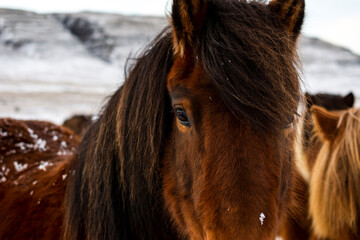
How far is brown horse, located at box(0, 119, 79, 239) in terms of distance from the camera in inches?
84.8

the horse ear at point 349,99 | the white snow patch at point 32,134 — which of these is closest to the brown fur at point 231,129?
the white snow patch at point 32,134

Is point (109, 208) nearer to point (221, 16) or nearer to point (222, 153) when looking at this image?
point (222, 153)

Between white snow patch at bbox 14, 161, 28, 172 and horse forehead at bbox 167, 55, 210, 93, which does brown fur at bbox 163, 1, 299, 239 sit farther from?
white snow patch at bbox 14, 161, 28, 172

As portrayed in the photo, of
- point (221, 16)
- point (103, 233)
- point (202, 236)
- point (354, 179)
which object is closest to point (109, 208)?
point (103, 233)

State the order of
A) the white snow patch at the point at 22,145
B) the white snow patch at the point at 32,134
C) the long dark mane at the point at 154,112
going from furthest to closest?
the white snow patch at the point at 32,134 < the white snow patch at the point at 22,145 < the long dark mane at the point at 154,112

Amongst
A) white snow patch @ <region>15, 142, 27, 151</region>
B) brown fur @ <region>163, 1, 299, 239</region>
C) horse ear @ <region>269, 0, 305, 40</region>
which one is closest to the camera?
brown fur @ <region>163, 1, 299, 239</region>

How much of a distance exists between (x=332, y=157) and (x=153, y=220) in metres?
1.74

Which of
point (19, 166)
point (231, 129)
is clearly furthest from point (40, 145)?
point (231, 129)

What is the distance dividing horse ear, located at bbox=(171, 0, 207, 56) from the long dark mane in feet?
0.16

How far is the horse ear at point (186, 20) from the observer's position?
4.96 feet

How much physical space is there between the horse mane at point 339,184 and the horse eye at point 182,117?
166 centimetres

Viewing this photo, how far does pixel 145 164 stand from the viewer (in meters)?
1.74

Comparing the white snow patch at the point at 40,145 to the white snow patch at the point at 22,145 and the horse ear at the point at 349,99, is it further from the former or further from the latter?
the horse ear at the point at 349,99

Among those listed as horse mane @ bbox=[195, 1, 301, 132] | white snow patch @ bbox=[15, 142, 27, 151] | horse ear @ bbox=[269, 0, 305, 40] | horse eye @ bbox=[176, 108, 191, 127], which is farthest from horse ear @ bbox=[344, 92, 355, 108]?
white snow patch @ bbox=[15, 142, 27, 151]
